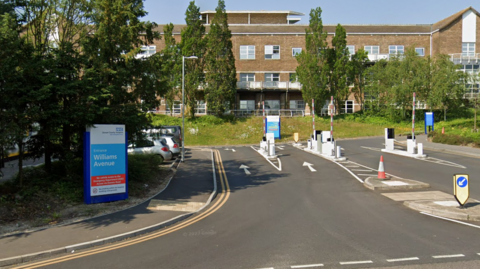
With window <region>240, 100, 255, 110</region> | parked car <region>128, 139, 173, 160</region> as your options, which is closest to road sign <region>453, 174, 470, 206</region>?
parked car <region>128, 139, 173, 160</region>

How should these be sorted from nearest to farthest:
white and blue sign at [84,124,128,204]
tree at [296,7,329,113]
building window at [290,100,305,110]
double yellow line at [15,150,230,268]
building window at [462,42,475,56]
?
double yellow line at [15,150,230,268], white and blue sign at [84,124,128,204], tree at [296,7,329,113], building window at [290,100,305,110], building window at [462,42,475,56]

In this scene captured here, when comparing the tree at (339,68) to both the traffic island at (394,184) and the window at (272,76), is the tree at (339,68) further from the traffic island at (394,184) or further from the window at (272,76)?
the traffic island at (394,184)

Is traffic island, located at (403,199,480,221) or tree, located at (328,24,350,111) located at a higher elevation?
tree, located at (328,24,350,111)

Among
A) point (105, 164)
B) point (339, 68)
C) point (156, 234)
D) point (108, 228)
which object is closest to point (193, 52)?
point (339, 68)

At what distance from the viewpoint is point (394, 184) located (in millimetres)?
13680

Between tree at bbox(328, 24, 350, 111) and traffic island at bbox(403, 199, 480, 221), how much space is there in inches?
1419

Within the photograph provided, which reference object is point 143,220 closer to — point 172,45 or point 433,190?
point 433,190

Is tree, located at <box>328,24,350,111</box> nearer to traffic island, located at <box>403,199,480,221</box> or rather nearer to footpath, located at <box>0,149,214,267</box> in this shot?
footpath, located at <box>0,149,214,267</box>

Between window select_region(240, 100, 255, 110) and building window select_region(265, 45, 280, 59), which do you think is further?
building window select_region(265, 45, 280, 59)

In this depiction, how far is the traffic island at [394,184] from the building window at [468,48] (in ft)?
152

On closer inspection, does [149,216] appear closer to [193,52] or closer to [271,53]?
[193,52]

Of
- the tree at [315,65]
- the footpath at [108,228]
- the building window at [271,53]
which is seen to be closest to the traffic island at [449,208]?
the footpath at [108,228]

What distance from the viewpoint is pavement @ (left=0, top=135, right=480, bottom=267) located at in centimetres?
770

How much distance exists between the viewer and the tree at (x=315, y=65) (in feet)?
146
